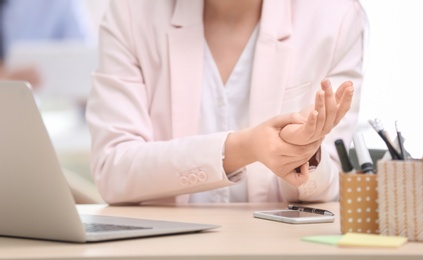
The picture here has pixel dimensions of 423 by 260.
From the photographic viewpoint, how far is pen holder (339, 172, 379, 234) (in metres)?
1.00

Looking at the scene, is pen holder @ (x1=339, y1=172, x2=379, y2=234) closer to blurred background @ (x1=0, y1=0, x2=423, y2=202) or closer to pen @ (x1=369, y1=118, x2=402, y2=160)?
pen @ (x1=369, y1=118, x2=402, y2=160)

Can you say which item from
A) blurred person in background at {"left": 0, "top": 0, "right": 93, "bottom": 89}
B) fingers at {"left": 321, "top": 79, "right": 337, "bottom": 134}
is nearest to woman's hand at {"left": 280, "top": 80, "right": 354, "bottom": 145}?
fingers at {"left": 321, "top": 79, "right": 337, "bottom": 134}

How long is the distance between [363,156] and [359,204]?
8 cm

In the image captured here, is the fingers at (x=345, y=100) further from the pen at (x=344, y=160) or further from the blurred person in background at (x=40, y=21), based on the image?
the blurred person in background at (x=40, y=21)

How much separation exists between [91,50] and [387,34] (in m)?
1.71

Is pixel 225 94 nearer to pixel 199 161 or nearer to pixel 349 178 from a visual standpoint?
pixel 199 161

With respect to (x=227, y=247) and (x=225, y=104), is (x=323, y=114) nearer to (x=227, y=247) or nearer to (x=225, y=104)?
(x=227, y=247)

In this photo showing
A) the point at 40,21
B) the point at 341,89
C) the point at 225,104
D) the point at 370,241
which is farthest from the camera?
the point at 40,21

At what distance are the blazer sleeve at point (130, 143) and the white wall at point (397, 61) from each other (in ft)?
7.09

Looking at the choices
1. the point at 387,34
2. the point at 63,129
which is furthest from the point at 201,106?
the point at 63,129

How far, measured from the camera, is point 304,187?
1.58 meters

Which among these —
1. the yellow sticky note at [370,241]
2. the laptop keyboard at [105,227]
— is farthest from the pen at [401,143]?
the laptop keyboard at [105,227]

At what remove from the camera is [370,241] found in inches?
35.9

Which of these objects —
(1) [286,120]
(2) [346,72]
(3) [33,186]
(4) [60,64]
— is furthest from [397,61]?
(3) [33,186]
